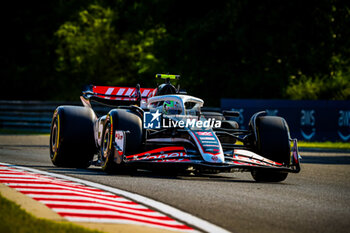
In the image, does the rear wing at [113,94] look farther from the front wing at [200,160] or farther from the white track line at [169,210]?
the white track line at [169,210]

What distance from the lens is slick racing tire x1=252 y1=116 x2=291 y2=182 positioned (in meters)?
10.2

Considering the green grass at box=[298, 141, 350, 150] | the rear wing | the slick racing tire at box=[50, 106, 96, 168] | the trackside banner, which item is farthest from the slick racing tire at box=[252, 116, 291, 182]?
the trackside banner

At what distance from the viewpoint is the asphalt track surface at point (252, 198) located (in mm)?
6324

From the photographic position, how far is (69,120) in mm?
11406

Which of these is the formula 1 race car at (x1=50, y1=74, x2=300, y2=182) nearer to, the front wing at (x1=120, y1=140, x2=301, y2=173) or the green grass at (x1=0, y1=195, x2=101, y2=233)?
the front wing at (x1=120, y1=140, x2=301, y2=173)

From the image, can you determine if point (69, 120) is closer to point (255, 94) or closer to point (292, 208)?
point (292, 208)

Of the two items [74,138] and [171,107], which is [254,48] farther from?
[74,138]

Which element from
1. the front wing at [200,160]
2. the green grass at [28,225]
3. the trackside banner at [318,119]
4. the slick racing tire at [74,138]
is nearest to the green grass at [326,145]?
the trackside banner at [318,119]

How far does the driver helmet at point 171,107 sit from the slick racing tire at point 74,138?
134cm

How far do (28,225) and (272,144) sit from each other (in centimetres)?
576

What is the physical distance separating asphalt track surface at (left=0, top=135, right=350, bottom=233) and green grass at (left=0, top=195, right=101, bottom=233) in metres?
1.52

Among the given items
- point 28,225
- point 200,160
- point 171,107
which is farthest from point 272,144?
point 28,225

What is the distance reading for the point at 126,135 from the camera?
995 cm

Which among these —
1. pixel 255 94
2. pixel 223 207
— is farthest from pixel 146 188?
pixel 255 94
